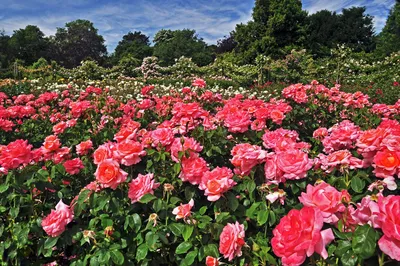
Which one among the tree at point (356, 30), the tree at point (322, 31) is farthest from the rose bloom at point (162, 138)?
the tree at point (356, 30)

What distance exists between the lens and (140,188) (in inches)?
49.9

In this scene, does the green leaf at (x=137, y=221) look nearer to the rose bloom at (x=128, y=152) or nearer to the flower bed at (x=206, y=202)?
the flower bed at (x=206, y=202)

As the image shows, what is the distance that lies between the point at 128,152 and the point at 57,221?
1.13 feet

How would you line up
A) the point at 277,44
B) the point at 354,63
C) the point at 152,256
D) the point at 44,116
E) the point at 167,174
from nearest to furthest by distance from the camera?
1. the point at 152,256
2. the point at 167,174
3. the point at 44,116
4. the point at 354,63
5. the point at 277,44

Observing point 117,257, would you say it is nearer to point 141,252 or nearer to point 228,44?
point 141,252

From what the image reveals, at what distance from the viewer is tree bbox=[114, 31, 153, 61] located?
40003mm

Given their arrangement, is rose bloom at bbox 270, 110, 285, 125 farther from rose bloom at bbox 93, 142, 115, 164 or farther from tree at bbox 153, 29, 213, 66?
tree at bbox 153, 29, 213, 66

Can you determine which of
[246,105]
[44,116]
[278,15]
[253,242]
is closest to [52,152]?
[253,242]

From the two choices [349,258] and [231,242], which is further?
[231,242]

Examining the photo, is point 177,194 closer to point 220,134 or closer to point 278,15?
point 220,134

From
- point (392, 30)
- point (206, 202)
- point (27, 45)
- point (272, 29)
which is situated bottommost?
point (27, 45)

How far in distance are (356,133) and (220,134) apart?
0.64m

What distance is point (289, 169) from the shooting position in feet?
3.82

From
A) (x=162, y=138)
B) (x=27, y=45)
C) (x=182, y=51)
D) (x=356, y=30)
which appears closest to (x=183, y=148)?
(x=162, y=138)
